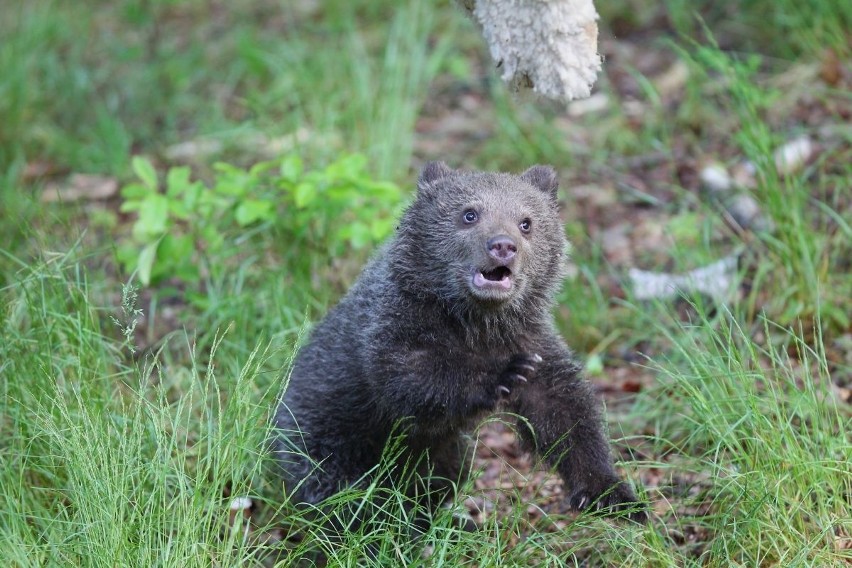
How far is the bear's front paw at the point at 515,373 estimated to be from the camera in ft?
13.1

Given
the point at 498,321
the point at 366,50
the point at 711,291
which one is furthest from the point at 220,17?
the point at 498,321

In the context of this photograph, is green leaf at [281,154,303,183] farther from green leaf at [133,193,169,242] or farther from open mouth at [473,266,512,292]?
open mouth at [473,266,512,292]

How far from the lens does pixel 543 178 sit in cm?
469

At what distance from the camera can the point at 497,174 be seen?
4594mm

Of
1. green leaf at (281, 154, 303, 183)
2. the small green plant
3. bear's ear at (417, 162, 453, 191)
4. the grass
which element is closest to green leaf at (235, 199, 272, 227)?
the small green plant

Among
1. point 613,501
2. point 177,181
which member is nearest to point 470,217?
point 613,501

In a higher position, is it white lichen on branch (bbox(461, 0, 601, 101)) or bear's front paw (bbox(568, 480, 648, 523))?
white lichen on branch (bbox(461, 0, 601, 101))

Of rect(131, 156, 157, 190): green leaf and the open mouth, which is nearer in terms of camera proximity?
the open mouth

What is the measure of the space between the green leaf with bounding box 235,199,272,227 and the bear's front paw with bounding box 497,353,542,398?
2.08 m

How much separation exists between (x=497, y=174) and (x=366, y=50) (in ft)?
14.7

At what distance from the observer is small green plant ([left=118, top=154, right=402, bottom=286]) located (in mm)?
5637

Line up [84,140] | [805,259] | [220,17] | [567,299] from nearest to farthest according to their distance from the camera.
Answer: [805,259] < [567,299] < [84,140] < [220,17]

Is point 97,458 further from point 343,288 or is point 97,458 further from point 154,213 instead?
point 343,288

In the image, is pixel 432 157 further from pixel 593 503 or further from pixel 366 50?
pixel 593 503
